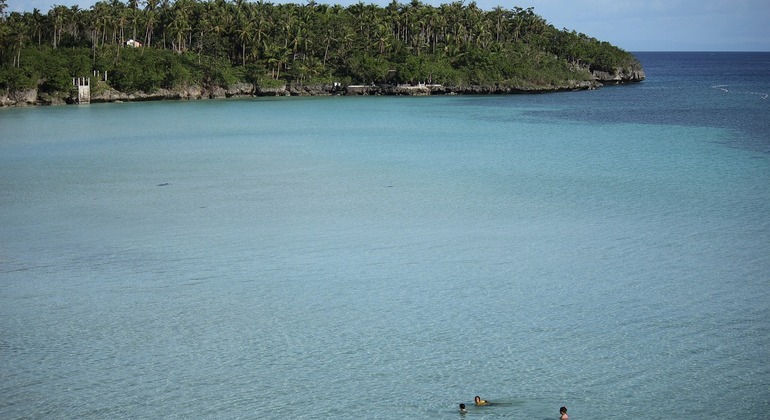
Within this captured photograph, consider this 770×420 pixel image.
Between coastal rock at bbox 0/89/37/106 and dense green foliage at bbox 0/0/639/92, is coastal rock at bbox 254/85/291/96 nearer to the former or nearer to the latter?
dense green foliage at bbox 0/0/639/92

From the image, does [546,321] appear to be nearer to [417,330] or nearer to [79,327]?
[417,330]

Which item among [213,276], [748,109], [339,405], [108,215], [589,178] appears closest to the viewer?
[339,405]

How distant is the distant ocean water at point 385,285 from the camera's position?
39.1ft

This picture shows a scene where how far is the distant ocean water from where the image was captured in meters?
11.9

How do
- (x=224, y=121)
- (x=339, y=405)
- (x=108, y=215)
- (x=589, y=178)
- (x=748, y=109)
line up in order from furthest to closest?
(x=748, y=109), (x=224, y=121), (x=589, y=178), (x=108, y=215), (x=339, y=405)

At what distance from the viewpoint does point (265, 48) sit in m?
80.8

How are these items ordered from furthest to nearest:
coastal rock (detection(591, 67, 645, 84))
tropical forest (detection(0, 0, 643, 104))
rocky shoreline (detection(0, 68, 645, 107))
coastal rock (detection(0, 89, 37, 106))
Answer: coastal rock (detection(591, 67, 645, 84))
tropical forest (detection(0, 0, 643, 104))
rocky shoreline (detection(0, 68, 645, 107))
coastal rock (detection(0, 89, 37, 106))

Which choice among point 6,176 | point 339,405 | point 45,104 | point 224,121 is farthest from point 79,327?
point 45,104

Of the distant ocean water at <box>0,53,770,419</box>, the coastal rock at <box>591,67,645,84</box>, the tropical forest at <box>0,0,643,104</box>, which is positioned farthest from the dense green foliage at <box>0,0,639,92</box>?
the distant ocean water at <box>0,53,770,419</box>

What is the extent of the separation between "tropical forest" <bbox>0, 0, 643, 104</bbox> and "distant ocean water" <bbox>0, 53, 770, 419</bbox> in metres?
36.2

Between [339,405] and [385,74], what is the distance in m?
74.0

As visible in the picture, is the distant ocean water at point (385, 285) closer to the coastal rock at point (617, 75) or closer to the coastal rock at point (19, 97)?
the coastal rock at point (19, 97)

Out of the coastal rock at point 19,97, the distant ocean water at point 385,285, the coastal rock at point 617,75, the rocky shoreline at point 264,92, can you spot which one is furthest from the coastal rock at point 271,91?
the coastal rock at point 617,75

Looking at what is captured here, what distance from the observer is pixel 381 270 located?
58.8 ft
